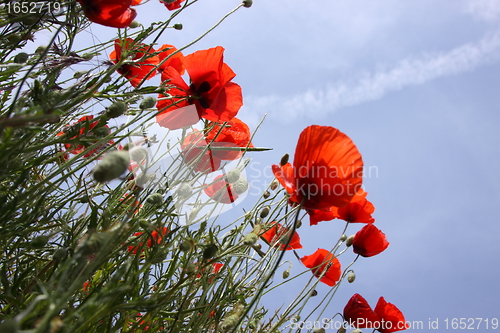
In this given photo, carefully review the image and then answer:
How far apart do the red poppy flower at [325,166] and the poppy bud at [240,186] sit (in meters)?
0.47

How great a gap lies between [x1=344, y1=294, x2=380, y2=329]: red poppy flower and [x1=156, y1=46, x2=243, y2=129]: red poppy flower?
1.21 meters

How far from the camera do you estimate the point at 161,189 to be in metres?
1.29

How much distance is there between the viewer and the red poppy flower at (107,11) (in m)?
0.96

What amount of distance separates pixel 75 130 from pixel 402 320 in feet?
5.85

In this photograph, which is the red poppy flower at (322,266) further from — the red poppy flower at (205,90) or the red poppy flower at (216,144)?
the red poppy flower at (205,90)

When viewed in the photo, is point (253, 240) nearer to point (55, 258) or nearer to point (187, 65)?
point (55, 258)

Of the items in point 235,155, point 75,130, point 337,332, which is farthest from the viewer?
point 337,332

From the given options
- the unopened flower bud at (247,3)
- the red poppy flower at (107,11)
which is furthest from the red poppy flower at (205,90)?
the red poppy flower at (107,11)

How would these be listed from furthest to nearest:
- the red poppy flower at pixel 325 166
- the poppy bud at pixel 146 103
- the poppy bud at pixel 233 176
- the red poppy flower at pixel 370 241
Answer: the red poppy flower at pixel 370 241
the poppy bud at pixel 233 176
the poppy bud at pixel 146 103
the red poppy flower at pixel 325 166

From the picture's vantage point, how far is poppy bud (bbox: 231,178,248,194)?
4.79 ft

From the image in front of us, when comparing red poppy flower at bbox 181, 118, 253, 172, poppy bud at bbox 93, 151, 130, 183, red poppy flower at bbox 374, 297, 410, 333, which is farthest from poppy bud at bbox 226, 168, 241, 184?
red poppy flower at bbox 374, 297, 410, 333

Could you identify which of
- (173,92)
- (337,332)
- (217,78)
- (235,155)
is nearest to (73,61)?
(173,92)

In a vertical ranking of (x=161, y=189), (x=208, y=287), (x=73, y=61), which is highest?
(x=73, y=61)

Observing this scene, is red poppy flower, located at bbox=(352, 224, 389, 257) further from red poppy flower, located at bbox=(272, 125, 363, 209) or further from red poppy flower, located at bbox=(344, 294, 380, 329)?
red poppy flower, located at bbox=(272, 125, 363, 209)
